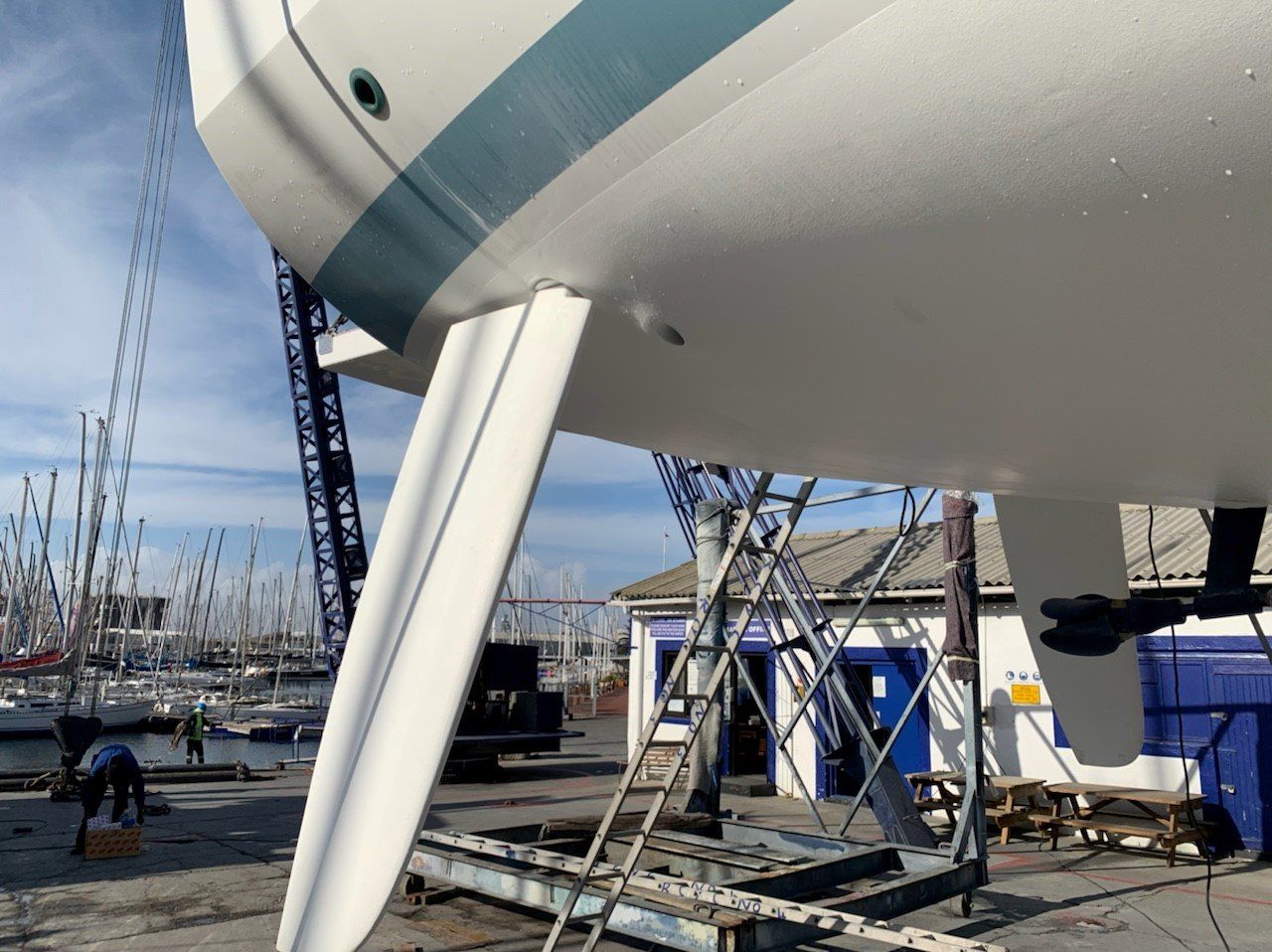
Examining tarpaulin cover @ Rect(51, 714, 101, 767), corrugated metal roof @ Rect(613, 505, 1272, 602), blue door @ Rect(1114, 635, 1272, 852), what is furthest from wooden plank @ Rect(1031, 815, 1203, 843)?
tarpaulin cover @ Rect(51, 714, 101, 767)

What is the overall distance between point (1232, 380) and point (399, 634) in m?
2.20

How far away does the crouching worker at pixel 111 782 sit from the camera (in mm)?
8922

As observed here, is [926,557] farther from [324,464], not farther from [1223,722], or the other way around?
[324,464]

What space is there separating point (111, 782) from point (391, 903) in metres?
5.86

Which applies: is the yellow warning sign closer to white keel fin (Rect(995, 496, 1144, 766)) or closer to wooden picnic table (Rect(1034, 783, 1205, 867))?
wooden picnic table (Rect(1034, 783, 1205, 867))

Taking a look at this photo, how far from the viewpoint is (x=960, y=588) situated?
802cm

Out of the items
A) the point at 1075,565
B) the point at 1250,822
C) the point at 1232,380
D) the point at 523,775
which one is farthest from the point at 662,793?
the point at 523,775

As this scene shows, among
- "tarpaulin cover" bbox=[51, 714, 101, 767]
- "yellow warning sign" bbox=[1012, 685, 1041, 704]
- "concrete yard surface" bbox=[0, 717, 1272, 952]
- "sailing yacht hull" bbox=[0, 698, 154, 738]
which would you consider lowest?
"sailing yacht hull" bbox=[0, 698, 154, 738]

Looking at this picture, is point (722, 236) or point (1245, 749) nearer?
point (722, 236)

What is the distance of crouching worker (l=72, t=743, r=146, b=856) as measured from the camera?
892 centimetres

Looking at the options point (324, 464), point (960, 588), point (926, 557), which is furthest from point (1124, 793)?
point (324, 464)

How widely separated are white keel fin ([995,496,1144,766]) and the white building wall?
6202 mm

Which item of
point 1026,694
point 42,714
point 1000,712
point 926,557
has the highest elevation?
point 926,557

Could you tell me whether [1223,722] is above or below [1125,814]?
above
